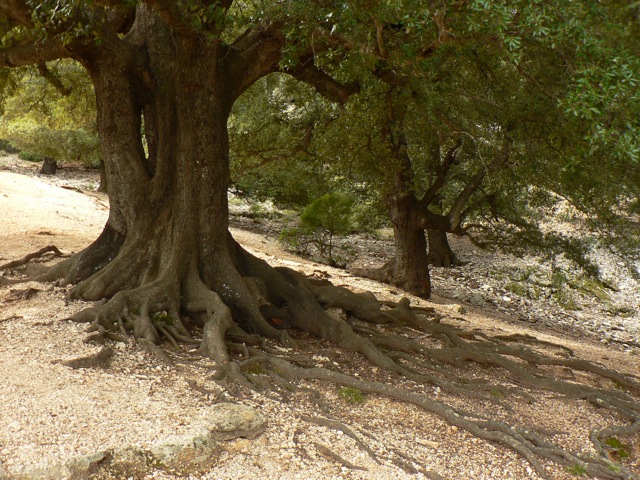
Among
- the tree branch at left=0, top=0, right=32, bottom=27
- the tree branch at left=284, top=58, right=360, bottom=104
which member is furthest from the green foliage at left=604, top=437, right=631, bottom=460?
the tree branch at left=0, top=0, right=32, bottom=27

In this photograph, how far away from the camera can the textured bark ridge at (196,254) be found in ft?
22.9

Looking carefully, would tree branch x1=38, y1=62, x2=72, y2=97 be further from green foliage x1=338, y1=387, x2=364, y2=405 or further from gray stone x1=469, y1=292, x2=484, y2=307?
gray stone x1=469, y1=292, x2=484, y2=307

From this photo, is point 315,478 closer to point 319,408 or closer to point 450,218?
point 319,408

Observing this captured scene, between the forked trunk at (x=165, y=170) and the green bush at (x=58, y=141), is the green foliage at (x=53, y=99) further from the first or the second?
the green bush at (x=58, y=141)

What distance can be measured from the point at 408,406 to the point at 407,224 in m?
8.79

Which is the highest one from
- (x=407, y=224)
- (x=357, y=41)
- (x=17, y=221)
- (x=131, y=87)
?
(x=357, y=41)

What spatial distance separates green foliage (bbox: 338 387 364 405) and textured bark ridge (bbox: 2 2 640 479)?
1.00 metres

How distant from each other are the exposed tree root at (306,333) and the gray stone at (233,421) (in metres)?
0.65

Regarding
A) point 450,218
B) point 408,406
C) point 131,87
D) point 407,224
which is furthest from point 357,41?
point 407,224

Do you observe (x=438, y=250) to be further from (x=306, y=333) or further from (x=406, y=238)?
(x=306, y=333)

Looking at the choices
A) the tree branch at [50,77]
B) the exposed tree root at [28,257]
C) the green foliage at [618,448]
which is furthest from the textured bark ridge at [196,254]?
the tree branch at [50,77]

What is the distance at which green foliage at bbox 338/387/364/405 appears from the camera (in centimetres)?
565

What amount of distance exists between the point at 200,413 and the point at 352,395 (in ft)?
5.49

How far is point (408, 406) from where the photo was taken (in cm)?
569
